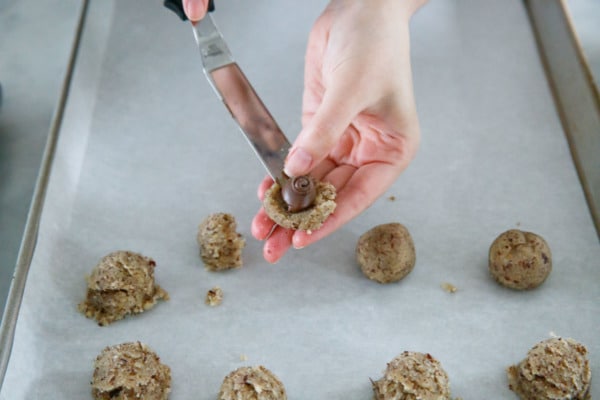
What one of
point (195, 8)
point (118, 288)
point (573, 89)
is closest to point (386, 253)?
point (118, 288)

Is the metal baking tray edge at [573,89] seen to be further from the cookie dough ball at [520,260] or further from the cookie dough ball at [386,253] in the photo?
the cookie dough ball at [386,253]

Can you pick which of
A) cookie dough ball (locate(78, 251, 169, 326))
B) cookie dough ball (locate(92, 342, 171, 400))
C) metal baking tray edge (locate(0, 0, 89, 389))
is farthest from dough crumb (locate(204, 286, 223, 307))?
metal baking tray edge (locate(0, 0, 89, 389))

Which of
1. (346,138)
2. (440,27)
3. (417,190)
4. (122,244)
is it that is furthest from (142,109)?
(440,27)

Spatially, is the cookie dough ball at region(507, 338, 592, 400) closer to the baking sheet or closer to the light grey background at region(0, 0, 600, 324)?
the baking sheet

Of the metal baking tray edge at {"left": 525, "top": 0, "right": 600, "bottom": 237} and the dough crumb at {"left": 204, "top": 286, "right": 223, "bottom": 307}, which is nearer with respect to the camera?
the dough crumb at {"left": 204, "top": 286, "right": 223, "bottom": 307}

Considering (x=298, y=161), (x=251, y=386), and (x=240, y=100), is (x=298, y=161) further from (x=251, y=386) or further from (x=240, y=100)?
(x=251, y=386)

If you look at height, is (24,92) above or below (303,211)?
above
